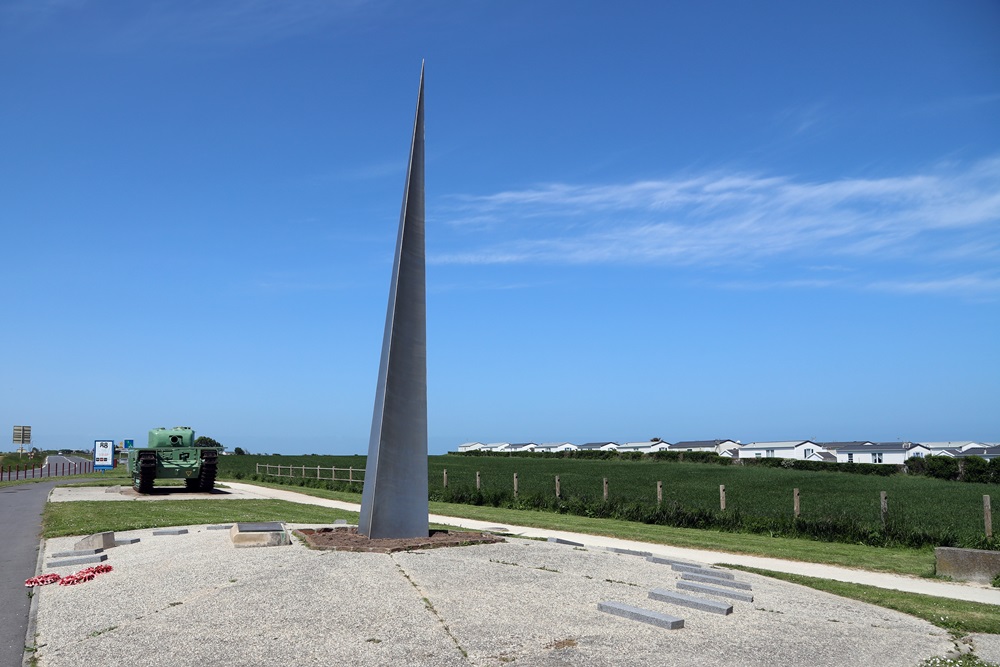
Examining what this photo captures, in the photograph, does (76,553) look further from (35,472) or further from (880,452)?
(880,452)

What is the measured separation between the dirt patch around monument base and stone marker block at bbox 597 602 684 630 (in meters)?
3.60

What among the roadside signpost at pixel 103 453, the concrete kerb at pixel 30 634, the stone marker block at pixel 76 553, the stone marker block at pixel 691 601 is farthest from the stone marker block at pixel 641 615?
the roadside signpost at pixel 103 453

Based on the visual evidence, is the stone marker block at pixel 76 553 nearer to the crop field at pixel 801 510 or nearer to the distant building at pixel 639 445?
the crop field at pixel 801 510

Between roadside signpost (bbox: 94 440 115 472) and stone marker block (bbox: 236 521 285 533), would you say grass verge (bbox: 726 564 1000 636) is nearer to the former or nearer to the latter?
stone marker block (bbox: 236 521 285 533)

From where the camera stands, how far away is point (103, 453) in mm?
50406

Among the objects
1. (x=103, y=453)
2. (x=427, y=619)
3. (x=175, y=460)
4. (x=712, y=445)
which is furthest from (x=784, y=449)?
(x=427, y=619)

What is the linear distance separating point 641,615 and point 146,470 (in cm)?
2291

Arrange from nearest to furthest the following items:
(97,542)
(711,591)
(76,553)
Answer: (711,591), (76,553), (97,542)

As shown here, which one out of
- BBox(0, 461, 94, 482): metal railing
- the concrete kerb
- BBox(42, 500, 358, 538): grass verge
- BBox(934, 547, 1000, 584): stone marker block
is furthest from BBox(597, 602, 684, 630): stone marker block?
BBox(0, 461, 94, 482): metal railing

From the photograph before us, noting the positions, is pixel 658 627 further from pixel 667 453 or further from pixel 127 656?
pixel 667 453

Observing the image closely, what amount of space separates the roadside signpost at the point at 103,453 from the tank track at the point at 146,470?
87.6ft

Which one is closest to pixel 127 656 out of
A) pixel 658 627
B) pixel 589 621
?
pixel 589 621

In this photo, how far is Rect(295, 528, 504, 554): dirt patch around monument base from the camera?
1046 centimetres

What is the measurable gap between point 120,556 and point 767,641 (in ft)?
29.3
